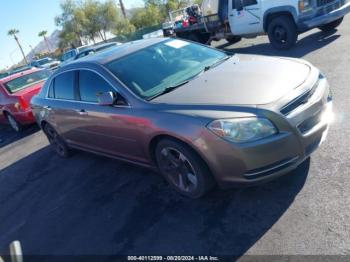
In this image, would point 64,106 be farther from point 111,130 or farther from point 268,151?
point 268,151

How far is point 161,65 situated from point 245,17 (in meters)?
7.09

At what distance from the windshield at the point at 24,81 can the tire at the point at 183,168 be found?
7.02 meters

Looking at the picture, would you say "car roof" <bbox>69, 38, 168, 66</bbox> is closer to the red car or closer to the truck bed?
the red car

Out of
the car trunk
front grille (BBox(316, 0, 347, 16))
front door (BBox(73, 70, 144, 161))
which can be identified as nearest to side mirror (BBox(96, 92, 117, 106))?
front door (BBox(73, 70, 144, 161))

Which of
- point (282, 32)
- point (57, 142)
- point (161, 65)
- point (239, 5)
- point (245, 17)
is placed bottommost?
point (57, 142)

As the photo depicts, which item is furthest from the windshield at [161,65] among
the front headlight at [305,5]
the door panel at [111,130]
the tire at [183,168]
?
the front headlight at [305,5]

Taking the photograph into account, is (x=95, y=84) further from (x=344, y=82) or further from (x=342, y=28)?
(x=342, y=28)

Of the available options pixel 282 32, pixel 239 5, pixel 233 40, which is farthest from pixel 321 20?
pixel 233 40

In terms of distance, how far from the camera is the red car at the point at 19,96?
8875mm

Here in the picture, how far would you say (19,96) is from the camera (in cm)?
891

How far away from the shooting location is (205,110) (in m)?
3.27

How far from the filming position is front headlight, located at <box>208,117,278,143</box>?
10.0 ft

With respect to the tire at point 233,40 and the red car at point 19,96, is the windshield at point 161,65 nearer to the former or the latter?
the red car at point 19,96

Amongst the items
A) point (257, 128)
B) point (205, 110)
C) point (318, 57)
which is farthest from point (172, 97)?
point (318, 57)
